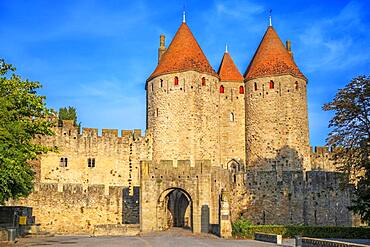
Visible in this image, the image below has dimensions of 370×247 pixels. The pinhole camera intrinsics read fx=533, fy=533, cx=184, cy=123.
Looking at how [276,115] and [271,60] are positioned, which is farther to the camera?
[271,60]

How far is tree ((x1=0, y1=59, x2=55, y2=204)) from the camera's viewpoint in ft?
79.4

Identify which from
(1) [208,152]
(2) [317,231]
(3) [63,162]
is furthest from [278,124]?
(3) [63,162]

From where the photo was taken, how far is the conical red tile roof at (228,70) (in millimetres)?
47750

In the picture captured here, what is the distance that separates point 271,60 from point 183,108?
30.6 feet

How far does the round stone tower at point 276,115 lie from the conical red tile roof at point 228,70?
120 cm

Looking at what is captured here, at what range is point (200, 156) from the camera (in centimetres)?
4303

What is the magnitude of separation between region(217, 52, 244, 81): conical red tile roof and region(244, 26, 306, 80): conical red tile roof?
0.87 m

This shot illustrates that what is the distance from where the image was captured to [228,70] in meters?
48.8

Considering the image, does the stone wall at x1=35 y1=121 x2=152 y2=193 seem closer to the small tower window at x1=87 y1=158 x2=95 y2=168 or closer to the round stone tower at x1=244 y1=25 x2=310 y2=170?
the small tower window at x1=87 y1=158 x2=95 y2=168

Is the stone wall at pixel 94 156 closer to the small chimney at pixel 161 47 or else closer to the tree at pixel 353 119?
the small chimney at pixel 161 47

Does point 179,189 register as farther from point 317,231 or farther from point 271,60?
point 271,60

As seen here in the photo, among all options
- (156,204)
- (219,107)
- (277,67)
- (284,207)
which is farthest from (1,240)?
(277,67)

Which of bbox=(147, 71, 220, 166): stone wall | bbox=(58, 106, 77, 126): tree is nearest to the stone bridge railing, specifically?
bbox=(147, 71, 220, 166): stone wall

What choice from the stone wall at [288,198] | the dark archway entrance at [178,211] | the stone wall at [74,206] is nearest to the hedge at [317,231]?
the stone wall at [288,198]
